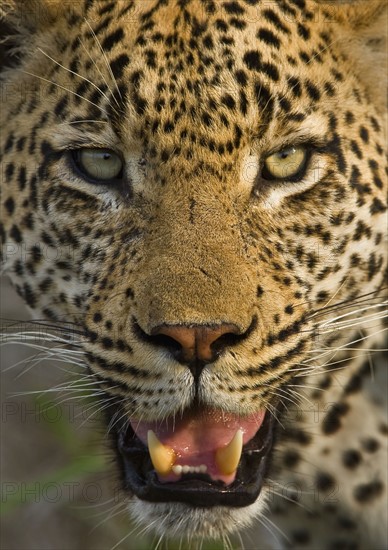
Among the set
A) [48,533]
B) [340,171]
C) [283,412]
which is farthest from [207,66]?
[48,533]

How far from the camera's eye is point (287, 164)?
4465 millimetres

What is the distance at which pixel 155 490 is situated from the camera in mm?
4336

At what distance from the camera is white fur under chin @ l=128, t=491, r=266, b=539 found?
432 cm

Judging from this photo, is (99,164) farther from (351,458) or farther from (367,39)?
(351,458)

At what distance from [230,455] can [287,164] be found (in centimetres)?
113

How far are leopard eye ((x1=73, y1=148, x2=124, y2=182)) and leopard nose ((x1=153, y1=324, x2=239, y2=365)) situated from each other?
0.86m

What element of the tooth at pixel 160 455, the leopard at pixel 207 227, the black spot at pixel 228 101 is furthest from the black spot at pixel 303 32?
the tooth at pixel 160 455

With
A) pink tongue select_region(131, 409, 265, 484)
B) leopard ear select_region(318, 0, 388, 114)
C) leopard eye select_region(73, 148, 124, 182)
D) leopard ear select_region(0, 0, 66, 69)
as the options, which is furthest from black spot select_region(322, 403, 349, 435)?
leopard ear select_region(0, 0, 66, 69)

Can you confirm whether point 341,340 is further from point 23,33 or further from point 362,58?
point 23,33

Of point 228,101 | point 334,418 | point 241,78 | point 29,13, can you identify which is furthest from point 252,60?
point 334,418

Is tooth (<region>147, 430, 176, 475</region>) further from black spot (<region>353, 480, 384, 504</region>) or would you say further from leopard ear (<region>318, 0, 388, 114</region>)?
leopard ear (<region>318, 0, 388, 114</region>)

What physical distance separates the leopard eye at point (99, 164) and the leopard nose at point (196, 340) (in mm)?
856

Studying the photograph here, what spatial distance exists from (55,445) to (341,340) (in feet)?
9.82

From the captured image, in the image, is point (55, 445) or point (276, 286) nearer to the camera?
point (276, 286)
